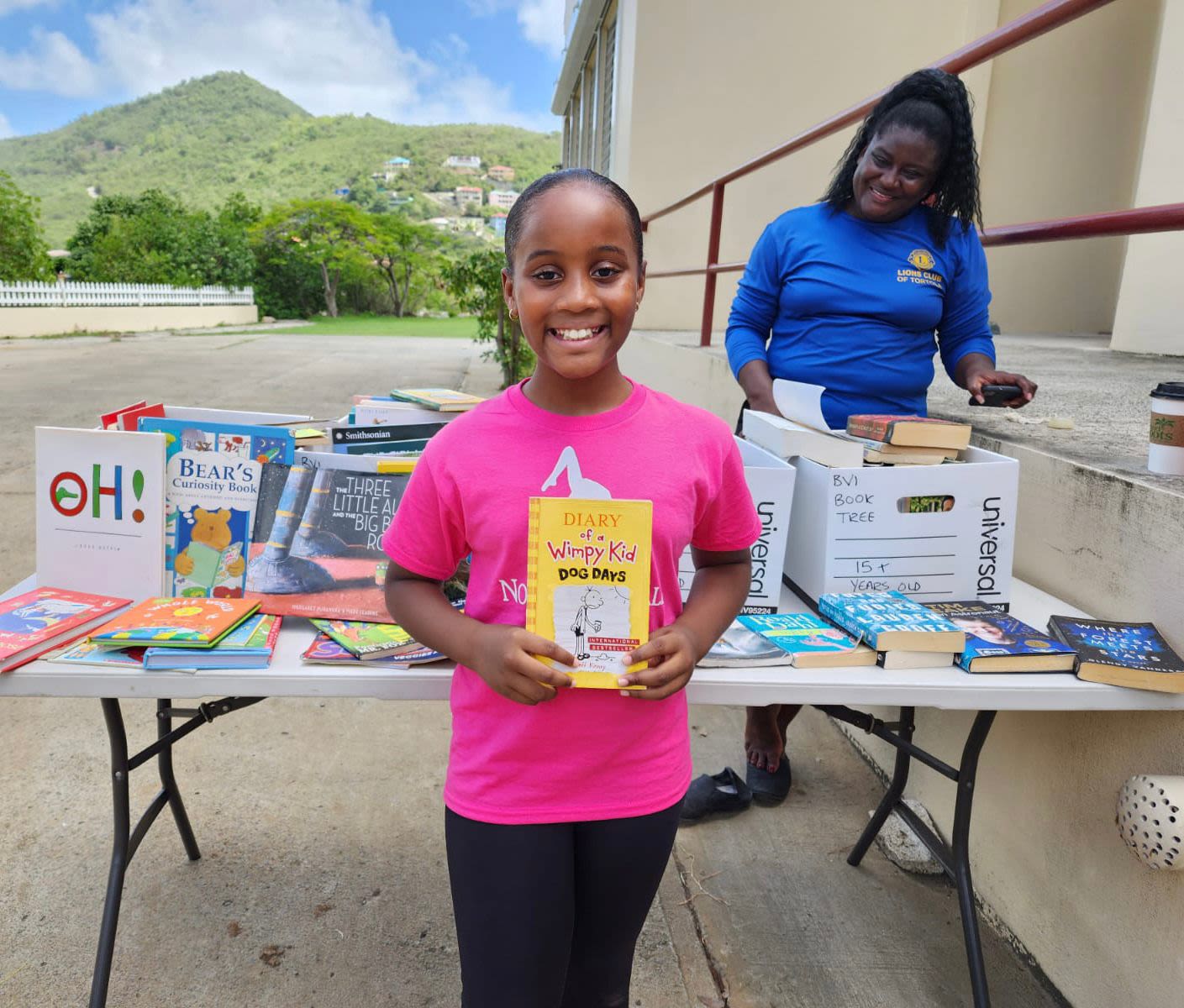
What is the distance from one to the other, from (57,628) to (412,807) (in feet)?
4.41

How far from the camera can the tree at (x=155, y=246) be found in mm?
A: 28516

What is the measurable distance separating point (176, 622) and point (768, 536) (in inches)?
45.0

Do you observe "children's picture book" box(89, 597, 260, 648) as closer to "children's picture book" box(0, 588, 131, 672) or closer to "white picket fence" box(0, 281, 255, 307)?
"children's picture book" box(0, 588, 131, 672)

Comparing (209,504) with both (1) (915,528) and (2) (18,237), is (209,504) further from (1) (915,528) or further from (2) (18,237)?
(2) (18,237)

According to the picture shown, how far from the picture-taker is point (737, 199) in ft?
24.3

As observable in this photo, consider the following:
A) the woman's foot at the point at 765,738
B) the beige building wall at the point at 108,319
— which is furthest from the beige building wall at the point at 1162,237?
the beige building wall at the point at 108,319

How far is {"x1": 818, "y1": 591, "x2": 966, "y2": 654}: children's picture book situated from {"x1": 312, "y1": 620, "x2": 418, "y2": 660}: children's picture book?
2.68ft

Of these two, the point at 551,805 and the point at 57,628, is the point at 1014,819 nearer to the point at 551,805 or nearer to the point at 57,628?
the point at 551,805

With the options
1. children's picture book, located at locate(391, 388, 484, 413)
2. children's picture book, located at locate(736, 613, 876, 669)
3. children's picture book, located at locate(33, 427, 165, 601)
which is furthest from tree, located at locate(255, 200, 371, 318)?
children's picture book, located at locate(736, 613, 876, 669)

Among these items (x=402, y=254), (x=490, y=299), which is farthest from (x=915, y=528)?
(x=402, y=254)

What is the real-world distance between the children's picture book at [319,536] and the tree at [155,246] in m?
30.0

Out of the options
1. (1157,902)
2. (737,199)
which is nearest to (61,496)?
(1157,902)

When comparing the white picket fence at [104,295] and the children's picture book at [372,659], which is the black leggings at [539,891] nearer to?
the children's picture book at [372,659]

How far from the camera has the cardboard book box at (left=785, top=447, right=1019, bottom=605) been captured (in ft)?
5.65
